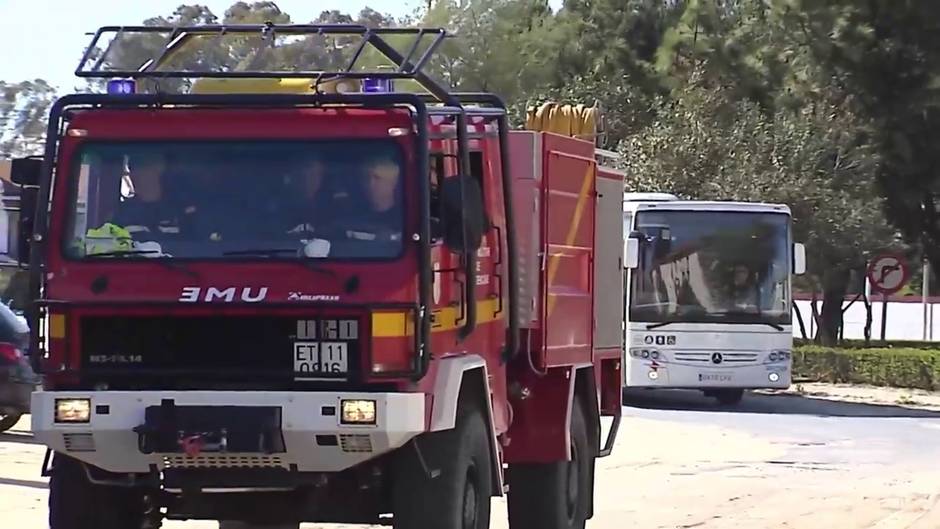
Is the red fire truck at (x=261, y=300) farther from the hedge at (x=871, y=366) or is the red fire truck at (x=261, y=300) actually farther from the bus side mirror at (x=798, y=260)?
the hedge at (x=871, y=366)

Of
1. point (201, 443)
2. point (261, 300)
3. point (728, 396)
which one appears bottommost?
point (728, 396)

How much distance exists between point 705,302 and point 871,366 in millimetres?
9357

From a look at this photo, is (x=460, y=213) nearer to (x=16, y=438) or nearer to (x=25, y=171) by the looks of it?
(x=25, y=171)

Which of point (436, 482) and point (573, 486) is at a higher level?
point (436, 482)

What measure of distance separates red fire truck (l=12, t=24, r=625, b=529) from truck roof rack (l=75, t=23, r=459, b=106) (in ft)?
0.11

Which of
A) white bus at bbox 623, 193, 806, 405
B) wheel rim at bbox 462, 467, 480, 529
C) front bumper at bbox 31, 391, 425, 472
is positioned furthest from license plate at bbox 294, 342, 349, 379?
white bus at bbox 623, 193, 806, 405

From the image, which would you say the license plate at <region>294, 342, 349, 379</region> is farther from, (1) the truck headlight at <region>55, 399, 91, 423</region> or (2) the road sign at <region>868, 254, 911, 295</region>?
(2) the road sign at <region>868, 254, 911, 295</region>

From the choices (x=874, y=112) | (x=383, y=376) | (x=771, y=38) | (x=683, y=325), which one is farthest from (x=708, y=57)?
(x=383, y=376)

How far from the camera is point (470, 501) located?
9.89 m

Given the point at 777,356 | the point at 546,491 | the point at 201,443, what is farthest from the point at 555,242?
the point at 777,356

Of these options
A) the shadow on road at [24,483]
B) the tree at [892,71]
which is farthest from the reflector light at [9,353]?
the tree at [892,71]

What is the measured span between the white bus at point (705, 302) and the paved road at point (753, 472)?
68 cm

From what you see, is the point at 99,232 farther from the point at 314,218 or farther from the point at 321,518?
the point at 321,518

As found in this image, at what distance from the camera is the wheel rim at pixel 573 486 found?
1241 cm
